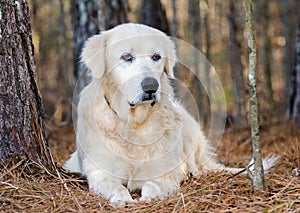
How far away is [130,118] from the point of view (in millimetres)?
3271

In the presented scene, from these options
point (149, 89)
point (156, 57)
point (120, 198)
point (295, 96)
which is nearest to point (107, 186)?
point (120, 198)

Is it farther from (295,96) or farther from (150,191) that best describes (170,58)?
(295,96)

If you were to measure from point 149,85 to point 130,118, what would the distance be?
38cm

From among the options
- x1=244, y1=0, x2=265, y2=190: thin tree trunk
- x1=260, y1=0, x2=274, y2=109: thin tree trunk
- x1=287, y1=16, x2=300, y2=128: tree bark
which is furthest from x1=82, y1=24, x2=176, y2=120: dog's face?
x1=260, y1=0, x2=274, y2=109: thin tree trunk

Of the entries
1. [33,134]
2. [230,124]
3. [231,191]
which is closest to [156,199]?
[231,191]

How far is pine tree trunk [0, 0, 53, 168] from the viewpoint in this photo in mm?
2783

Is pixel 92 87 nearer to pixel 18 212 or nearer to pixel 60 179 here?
pixel 60 179

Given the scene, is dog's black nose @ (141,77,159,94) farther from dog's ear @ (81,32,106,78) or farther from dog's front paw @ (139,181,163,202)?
dog's front paw @ (139,181,163,202)

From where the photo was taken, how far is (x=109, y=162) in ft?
10.2

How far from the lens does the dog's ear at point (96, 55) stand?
131 inches

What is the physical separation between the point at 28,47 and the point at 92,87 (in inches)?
24.7

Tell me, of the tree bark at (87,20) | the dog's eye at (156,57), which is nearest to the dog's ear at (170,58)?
the dog's eye at (156,57)

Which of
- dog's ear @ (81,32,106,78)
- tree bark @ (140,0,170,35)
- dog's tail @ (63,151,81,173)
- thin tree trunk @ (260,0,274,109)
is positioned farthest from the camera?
thin tree trunk @ (260,0,274,109)

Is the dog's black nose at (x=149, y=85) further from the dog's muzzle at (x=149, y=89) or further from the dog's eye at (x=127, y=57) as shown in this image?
the dog's eye at (x=127, y=57)
